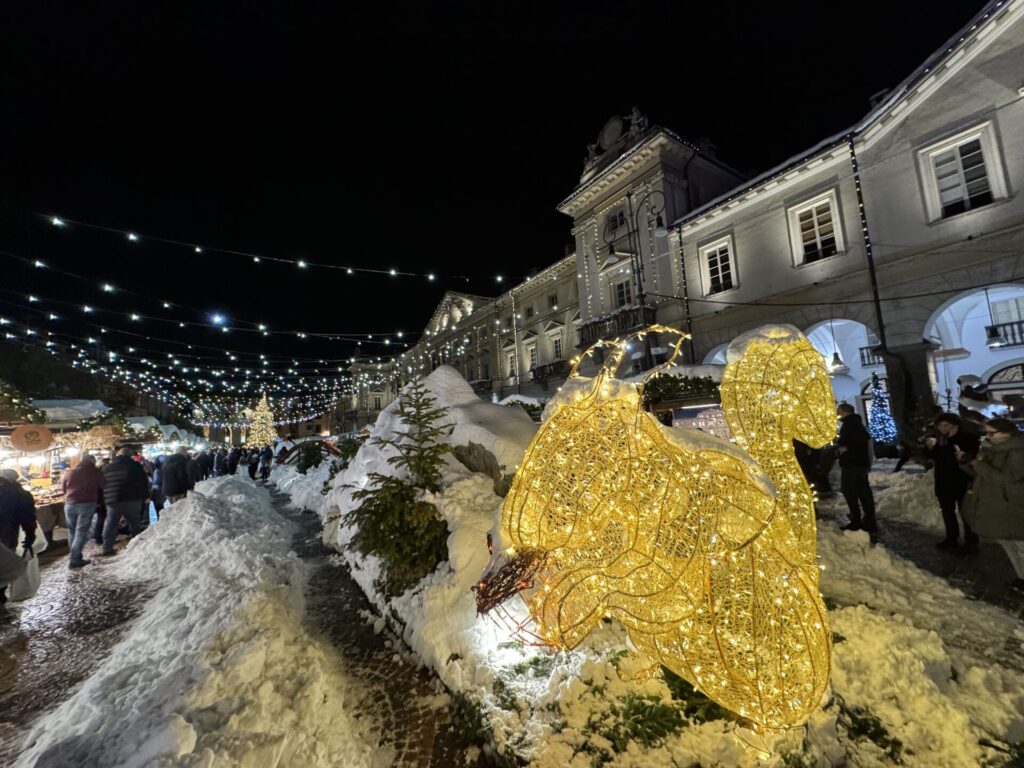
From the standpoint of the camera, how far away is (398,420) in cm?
743

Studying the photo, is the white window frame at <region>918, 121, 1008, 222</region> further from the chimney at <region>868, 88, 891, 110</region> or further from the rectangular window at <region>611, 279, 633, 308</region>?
the rectangular window at <region>611, 279, 633, 308</region>

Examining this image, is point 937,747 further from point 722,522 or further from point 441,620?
point 441,620

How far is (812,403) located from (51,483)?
16.0m

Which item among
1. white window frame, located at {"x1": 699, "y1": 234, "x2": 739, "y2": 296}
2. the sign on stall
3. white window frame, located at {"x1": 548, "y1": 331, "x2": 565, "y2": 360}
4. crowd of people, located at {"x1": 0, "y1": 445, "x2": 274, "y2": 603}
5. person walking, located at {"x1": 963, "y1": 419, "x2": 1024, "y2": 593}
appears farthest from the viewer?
white window frame, located at {"x1": 548, "y1": 331, "x2": 565, "y2": 360}

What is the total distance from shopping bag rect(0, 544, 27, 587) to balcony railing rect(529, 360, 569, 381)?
62.2 ft

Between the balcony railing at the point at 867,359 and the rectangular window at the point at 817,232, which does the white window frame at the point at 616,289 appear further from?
the balcony railing at the point at 867,359

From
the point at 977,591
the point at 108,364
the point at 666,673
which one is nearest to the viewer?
the point at 666,673

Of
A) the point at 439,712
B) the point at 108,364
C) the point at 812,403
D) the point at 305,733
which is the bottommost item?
the point at 439,712

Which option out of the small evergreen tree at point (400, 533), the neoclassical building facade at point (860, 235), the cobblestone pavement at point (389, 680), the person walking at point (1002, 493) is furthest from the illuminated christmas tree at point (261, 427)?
the person walking at point (1002, 493)

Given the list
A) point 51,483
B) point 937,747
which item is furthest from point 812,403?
point 51,483

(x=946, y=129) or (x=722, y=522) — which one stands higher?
(x=946, y=129)

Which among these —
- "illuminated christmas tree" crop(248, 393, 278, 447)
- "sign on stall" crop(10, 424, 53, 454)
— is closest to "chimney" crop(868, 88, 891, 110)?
"sign on stall" crop(10, 424, 53, 454)

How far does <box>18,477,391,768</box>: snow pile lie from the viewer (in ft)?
7.71

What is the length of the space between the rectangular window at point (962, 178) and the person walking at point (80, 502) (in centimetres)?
1937
